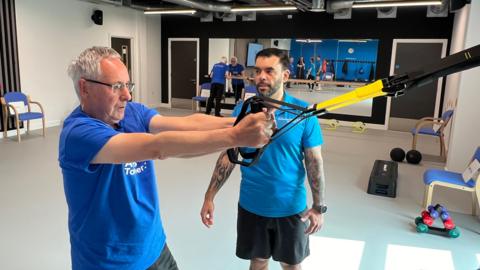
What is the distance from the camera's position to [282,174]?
2.07m

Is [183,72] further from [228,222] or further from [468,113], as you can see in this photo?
[228,222]

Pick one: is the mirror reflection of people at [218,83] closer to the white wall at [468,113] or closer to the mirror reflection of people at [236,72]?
the mirror reflection of people at [236,72]

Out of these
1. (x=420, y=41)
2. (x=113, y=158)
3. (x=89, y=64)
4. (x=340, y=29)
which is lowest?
(x=113, y=158)

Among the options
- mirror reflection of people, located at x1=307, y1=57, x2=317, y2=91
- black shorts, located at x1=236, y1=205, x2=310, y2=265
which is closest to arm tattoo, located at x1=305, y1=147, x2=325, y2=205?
black shorts, located at x1=236, y1=205, x2=310, y2=265

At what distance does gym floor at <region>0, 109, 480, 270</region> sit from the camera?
123 inches

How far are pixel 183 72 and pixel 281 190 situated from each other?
1054cm

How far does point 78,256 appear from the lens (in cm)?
140

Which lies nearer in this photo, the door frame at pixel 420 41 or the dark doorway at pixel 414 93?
the door frame at pixel 420 41

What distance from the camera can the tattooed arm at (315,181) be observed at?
6.82 ft

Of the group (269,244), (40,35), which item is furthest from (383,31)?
(269,244)

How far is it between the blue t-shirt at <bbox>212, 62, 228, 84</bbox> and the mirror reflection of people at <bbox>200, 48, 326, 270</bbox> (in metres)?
8.21

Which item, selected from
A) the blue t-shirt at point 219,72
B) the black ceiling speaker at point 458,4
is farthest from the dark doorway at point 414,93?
the blue t-shirt at point 219,72

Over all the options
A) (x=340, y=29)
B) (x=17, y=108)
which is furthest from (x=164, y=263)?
(x=340, y=29)

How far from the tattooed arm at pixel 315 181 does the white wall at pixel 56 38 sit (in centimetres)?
780
